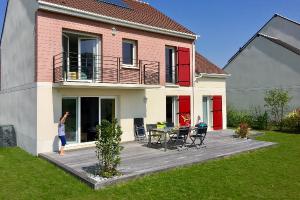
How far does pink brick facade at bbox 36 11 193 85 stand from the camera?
12.3 meters

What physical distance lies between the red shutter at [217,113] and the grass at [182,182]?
8882 mm

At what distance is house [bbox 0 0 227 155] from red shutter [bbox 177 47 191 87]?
0.20ft

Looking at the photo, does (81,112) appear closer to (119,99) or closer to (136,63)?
(119,99)

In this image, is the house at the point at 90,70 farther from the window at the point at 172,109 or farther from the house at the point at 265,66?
the house at the point at 265,66

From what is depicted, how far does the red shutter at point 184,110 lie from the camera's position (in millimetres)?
17453

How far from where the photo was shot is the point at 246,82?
2619 cm

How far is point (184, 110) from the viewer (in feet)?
57.8

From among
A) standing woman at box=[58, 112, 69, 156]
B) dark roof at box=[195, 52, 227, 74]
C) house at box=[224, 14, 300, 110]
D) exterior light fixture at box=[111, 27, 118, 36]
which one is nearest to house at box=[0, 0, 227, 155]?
exterior light fixture at box=[111, 27, 118, 36]

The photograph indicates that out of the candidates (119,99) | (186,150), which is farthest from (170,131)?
(119,99)

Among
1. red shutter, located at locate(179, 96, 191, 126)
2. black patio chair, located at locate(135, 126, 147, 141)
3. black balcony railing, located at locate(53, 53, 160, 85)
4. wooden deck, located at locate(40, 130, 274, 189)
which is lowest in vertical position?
wooden deck, located at locate(40, 130, 274, 189)

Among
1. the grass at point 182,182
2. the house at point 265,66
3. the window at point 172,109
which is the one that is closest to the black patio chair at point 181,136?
the grass at point 182,182

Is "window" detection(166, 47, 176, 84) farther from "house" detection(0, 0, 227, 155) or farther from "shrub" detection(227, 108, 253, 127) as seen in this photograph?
"shrub" detection(227, 108, 253, 127)

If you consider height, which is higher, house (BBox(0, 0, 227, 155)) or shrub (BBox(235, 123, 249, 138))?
house (BBox(0, 0, 227, 155))

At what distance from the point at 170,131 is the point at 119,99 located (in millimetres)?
3492
